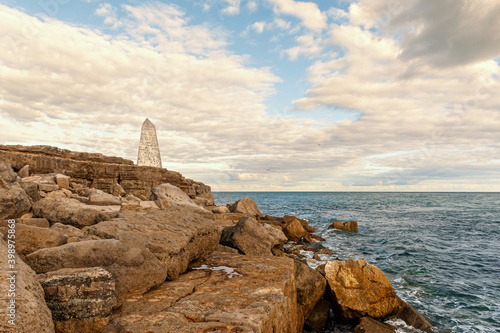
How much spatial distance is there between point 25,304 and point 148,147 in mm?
47216

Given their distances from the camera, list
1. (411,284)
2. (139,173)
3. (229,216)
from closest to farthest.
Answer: (411,284) < (229,216) < (139,173)

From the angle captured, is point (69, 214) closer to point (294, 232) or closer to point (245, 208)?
point (294, 232)

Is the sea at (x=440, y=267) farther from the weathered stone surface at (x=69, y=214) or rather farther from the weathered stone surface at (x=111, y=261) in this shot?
the weathered stone surface at (x=69, y=214)

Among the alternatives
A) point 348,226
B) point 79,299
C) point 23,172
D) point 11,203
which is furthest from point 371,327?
point 348,226

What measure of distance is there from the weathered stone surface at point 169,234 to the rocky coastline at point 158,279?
0.07 feet

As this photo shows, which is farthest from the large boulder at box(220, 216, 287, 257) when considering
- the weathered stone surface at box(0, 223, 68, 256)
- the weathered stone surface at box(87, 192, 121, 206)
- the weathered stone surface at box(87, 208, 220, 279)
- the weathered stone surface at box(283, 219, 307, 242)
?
the weathered stone surface at box(283, 219, 307, 242)

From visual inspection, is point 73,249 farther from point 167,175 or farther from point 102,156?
point 167,175

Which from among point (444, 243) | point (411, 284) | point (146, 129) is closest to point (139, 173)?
point (411, 284)

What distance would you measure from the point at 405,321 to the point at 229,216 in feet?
33.4

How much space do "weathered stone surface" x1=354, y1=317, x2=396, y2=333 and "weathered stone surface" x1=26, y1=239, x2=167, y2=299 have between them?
16.6 feet

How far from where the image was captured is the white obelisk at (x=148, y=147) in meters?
46.2

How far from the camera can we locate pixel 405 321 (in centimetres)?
721

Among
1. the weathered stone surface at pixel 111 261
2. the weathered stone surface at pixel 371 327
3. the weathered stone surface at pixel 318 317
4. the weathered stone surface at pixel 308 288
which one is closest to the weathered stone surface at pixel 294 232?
the weathered stone surface at pixel 318 317

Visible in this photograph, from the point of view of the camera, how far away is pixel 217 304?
12.0 feet
